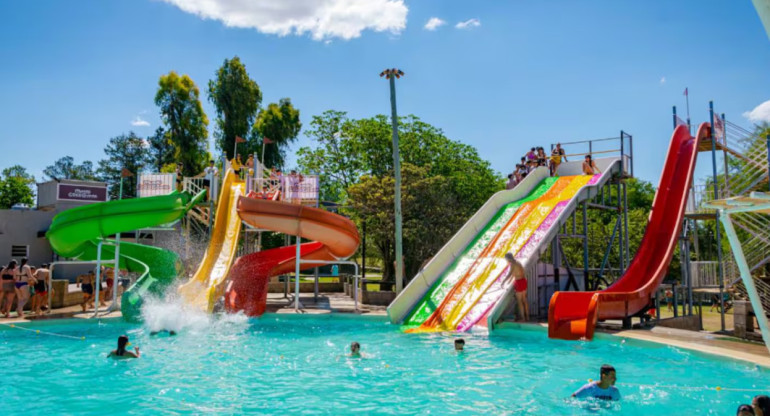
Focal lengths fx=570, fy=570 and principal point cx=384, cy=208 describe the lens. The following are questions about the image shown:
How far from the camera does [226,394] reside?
8.01 meters

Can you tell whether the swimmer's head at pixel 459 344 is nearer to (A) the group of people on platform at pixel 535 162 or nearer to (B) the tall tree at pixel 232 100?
(A) the group of people on platform at pixel 535 162

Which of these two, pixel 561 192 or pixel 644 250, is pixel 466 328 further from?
pixel 561 192

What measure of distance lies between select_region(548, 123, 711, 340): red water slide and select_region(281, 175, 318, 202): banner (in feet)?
27.1

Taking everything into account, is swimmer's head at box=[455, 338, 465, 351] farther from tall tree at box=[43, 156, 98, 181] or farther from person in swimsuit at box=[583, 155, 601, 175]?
tall tree at box=[43, 156, 98, 181]

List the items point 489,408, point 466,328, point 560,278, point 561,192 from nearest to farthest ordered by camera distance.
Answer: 1. point 489,408
2. point 466,328
3. point 560,278
4. point 561,192

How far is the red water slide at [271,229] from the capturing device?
15.7m

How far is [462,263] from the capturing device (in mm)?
15891

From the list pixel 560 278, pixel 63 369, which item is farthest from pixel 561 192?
pixel 63 369

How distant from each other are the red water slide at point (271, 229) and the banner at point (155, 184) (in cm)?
375

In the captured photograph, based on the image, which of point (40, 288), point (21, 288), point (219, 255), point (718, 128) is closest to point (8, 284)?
Result: point (21, 288)

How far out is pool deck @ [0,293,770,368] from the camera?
9.73m

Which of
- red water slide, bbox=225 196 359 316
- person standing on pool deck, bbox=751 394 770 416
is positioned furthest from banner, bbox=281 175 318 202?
person standing on pool deck, bbox=751 394 770 416

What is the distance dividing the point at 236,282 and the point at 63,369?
6.98 meters

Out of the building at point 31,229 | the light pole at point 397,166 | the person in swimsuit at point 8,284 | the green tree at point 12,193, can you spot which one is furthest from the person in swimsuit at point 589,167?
the green tree at point 12,193
